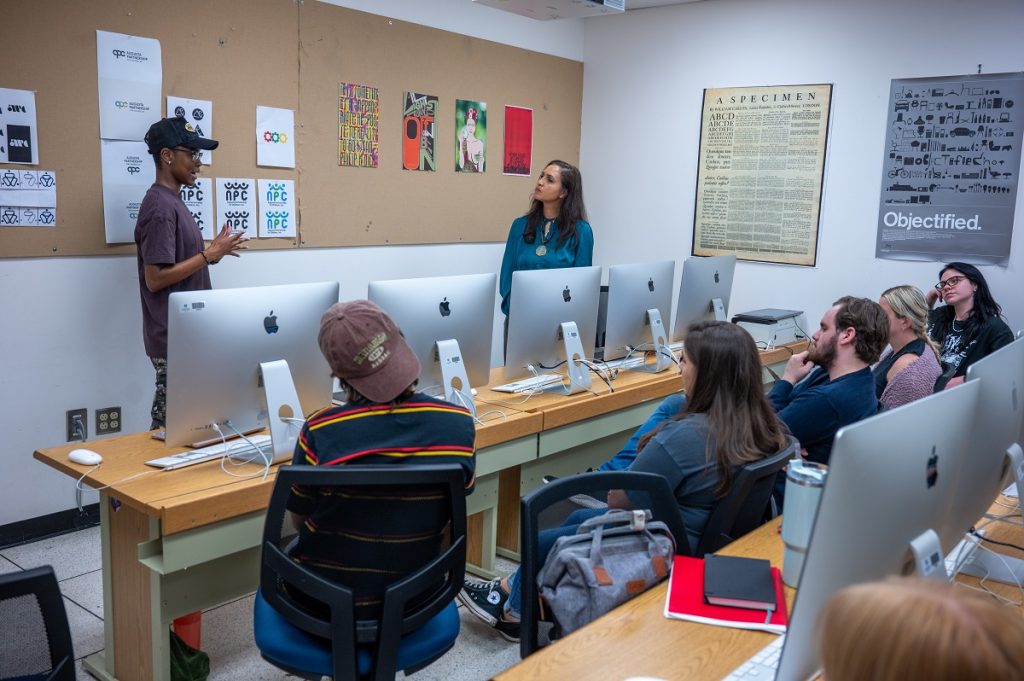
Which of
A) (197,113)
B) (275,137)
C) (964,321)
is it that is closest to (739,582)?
(964,321)

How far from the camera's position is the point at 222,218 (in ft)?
13.0

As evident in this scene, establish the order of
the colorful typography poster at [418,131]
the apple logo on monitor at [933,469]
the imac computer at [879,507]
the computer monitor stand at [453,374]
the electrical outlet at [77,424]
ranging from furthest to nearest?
the colorful typography poster at [418,131] < the electrical outlet at [77,424] < the computer monitor stand at [453,374] < the apple logo on monitor at [933,469] < the imac computer at [879,507]

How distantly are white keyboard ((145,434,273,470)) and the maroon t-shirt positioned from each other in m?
1.04

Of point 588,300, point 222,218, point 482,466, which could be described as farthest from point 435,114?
point 482,466

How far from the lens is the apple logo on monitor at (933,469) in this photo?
1196 mm

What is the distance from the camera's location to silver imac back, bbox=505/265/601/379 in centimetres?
304

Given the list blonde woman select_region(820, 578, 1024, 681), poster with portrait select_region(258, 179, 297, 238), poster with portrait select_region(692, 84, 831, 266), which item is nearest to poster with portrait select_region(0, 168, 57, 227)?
poster with portrait select_region(258, 179, 297, 238)

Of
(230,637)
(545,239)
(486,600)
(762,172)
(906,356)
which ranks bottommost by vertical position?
(230,637)

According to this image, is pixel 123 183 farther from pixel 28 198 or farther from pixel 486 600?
pixel 486 600

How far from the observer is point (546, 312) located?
3.14 m

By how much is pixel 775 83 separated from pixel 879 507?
4514 mm

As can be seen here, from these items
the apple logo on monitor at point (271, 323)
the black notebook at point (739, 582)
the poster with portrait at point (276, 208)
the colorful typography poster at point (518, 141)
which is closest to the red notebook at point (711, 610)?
the black notebook at point (739, 582)

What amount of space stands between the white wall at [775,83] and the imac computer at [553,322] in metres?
2.25

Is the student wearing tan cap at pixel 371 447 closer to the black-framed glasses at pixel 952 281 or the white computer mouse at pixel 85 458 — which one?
the white computer mouse at pixel 85 458
